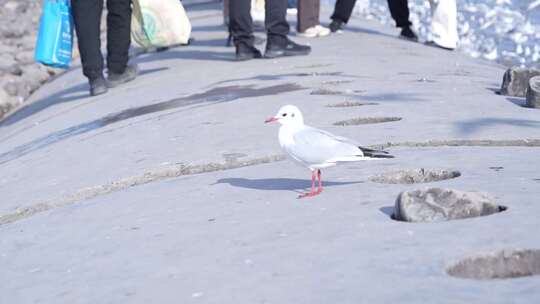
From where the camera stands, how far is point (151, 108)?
8461 mm

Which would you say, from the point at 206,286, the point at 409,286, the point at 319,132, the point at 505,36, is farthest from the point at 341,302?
the point at 505,36

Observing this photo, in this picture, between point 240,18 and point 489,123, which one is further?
point 240,18

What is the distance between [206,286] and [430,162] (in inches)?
77.6

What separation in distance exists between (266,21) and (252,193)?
17.6 feet

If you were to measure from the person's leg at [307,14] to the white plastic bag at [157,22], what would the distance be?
2.58 m

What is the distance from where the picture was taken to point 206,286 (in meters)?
3.70

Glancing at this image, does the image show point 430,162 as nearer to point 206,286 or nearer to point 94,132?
point 206,286

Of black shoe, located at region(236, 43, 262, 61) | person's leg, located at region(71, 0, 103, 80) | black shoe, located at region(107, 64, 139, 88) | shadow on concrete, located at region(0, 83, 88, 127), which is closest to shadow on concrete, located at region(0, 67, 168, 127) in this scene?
shadow on concrete, located at region(0, 83, 88, 127)

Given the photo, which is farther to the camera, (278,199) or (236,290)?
(278,199)

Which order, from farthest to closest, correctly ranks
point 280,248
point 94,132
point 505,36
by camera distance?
1. point 505,36
2. point 94,132
3. point 280,248

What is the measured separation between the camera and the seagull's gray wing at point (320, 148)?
4.70 meters

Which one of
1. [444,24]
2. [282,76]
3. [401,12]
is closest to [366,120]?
[282,76]

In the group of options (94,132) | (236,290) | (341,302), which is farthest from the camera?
(94,132)

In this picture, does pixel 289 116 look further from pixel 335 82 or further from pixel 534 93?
pixel 335 82
